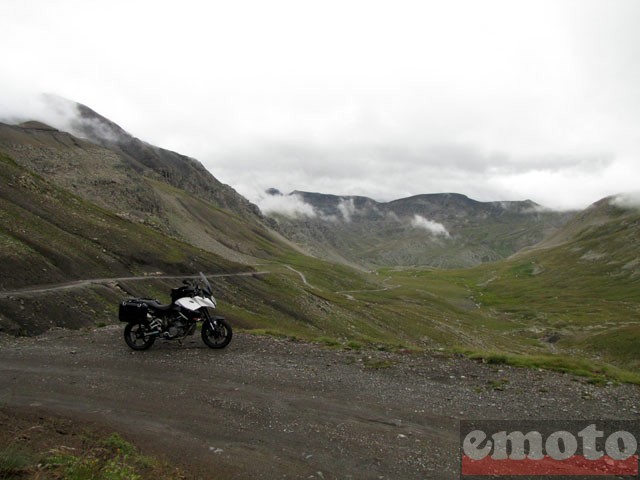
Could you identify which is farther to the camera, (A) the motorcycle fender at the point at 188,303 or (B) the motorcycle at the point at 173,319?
(B) the motorcycle at the point at 173,319

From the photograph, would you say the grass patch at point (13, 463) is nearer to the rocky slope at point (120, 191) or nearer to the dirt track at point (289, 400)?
the dirt track at point (289, 400)

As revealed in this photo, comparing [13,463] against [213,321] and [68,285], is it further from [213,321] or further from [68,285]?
[68,285]

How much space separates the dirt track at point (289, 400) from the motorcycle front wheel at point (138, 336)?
446mm

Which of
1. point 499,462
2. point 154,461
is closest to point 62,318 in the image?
point 154,461

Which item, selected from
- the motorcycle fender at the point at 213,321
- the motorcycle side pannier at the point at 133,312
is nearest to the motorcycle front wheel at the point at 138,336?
the motorcycle side pannier at the point at 133,312

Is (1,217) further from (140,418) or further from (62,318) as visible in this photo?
(140,418)

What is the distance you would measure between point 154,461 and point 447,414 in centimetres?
740

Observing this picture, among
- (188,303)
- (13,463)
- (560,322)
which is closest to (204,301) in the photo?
(188,303)

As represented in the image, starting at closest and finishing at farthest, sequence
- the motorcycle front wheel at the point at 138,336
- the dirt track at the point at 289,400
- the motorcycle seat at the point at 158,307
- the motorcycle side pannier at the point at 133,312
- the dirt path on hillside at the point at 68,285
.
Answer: the dirt track at the point at 289,400
the motorcycle front wheel at the point at 138,336
the motorcycle side pannier at the point at 133,312
the motorcycle seat at the point at 158,307
the dirt path on hillside at the point at 68,285

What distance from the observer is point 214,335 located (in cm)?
1770

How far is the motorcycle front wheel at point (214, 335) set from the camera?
A: 1755cm

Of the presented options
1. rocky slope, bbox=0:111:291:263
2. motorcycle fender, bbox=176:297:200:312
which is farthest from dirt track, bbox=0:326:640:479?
rocky slope, bbox=0:111:291:263

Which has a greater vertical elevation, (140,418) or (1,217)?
(1,217)

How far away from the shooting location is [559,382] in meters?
14.3
